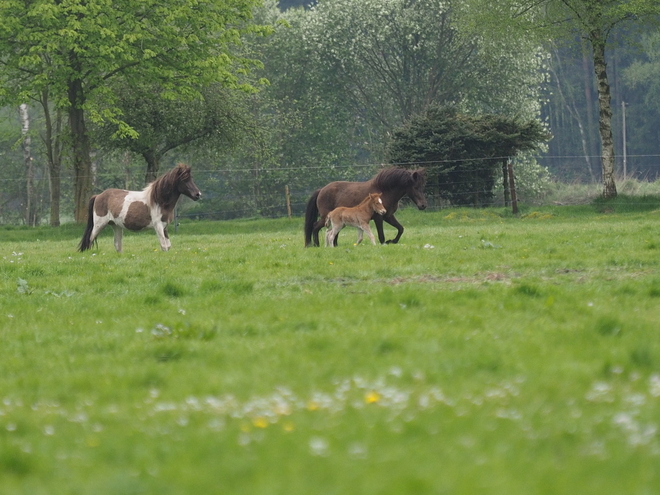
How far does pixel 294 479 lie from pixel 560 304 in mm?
5906

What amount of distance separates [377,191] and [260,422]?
15.9m

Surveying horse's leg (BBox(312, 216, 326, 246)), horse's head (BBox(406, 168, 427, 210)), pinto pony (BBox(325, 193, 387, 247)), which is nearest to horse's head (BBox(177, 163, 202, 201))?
horse's leg (BBox(312, 216, 326, 246))

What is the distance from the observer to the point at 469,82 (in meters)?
63.3

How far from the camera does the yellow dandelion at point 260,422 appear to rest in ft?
15.7

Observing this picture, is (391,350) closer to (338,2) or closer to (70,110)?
(70,110)

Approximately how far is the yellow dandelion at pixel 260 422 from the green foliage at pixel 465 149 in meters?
35.1

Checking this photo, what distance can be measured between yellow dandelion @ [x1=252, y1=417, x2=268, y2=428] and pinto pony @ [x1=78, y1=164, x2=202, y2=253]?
1581 cm

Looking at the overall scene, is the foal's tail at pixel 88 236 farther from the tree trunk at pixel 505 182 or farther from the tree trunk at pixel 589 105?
the tree trunk at pixel 589 105

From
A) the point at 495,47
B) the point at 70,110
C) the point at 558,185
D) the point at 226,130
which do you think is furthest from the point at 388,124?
the point at 70,110

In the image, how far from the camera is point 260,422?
191 inches

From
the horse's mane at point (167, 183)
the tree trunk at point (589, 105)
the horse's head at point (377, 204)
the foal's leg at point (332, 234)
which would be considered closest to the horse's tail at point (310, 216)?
the foal's leg at point (332, 234)

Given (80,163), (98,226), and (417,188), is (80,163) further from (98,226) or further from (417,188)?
(417,188)

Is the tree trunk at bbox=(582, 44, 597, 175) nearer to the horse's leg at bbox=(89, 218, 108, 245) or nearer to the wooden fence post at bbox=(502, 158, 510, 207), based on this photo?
the wooden fence post at bbox=(502, 158, 510, 207)

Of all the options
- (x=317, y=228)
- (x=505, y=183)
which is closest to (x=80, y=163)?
(x=505, y=183)
